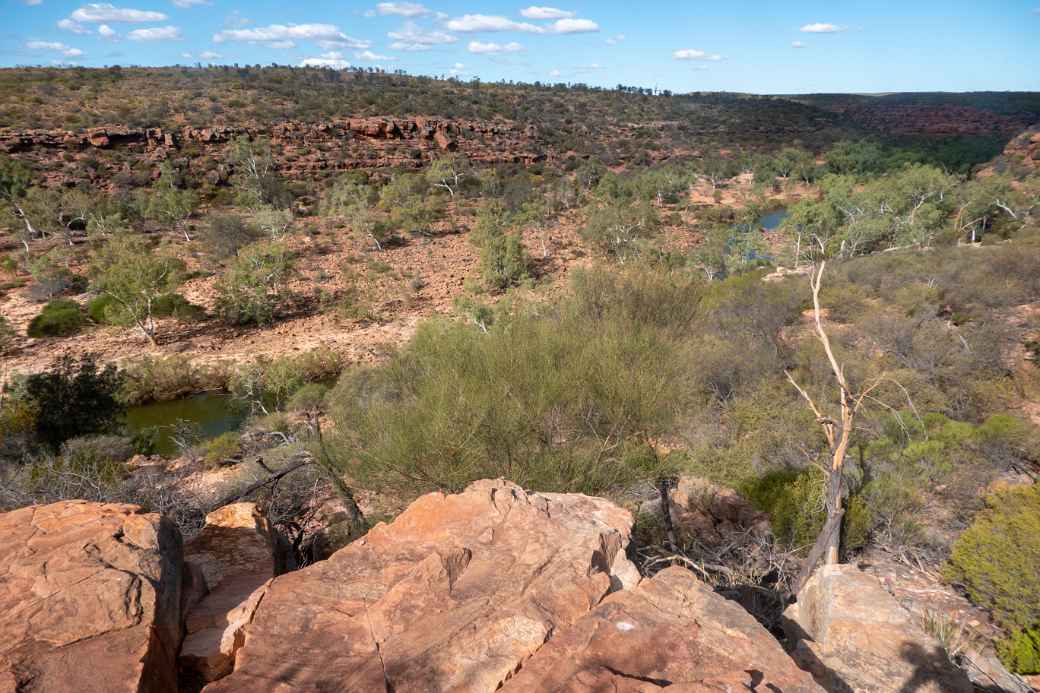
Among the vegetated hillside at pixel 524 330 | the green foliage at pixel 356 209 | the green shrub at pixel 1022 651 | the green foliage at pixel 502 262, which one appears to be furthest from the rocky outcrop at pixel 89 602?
the green foliage at pixel 356 209

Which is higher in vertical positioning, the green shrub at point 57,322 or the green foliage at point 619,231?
the green foliage at point 619,231

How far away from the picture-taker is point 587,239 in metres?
36.1

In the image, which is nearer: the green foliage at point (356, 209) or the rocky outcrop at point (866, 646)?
the rocky outcrop at point (866, 646)

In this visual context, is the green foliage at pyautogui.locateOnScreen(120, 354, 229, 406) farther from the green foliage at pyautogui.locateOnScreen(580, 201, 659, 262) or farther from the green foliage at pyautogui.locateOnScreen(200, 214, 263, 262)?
the green foliage at pyautogui.locateOnScreen(580, 201, 659, 262)

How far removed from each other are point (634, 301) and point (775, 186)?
4972cm

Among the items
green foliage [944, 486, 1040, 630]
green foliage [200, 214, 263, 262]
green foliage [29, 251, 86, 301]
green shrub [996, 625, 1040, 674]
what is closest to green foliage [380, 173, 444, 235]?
green foliage [200, 214, 263, 262]

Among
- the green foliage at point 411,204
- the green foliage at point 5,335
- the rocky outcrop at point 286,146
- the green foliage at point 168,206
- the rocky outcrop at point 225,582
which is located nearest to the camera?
the rocky outcrop at point 225,582

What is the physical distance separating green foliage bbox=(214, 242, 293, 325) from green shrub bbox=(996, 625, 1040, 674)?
2609 cm

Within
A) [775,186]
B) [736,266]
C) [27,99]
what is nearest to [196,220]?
[27,99]

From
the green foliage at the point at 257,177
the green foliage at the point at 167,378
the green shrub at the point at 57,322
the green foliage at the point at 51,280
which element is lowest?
the green foliage at the point at 167,378

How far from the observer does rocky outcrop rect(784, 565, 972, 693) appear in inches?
146

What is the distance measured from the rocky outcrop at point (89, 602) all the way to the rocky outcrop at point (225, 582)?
0.15m

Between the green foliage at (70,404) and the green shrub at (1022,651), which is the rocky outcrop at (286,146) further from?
the green shrub at (1022,651)

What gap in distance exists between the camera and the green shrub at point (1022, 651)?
5566mm
